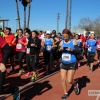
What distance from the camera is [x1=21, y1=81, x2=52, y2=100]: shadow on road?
599 cm

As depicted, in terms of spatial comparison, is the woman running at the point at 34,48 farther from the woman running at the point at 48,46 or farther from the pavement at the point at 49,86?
the woman running at the point at 48,46

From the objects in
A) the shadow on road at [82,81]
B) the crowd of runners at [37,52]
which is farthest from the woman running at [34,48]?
the shadow on road at [82,81]

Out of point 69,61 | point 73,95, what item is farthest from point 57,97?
point 69,61

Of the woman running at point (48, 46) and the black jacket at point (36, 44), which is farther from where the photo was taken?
the woman running at point (48, 46)

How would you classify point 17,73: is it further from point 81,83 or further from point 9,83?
point 81,83

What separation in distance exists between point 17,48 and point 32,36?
1.19 m

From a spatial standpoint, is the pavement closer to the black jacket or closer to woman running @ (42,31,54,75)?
woman running @ (42,31,54,75)

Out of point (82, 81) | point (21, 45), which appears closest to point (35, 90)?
point (82, 81)

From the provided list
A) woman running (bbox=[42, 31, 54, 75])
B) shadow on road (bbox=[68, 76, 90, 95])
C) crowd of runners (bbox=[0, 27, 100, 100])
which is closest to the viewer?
crowd of runners (bbox=[0, 27, 100, 100])

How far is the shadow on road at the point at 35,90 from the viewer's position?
19.6ft

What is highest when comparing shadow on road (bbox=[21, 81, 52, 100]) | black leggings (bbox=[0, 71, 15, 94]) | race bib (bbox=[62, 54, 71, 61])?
race bib (bbox=[62, 54, 71, 61])

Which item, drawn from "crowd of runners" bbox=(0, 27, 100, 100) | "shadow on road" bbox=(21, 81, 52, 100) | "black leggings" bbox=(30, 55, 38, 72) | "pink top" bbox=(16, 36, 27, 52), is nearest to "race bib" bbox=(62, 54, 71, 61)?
"crowd of runners" bbox=(0, 27, 100, 100)

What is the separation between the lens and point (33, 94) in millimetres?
A: 6188

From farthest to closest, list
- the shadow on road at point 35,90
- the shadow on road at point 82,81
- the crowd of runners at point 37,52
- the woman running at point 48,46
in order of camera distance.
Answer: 1. the woman running at point 48,46
2. the shadow on road at point 82,81
3. the shadow on road at point 35,90
4. the crowd of runners at point 37,52
